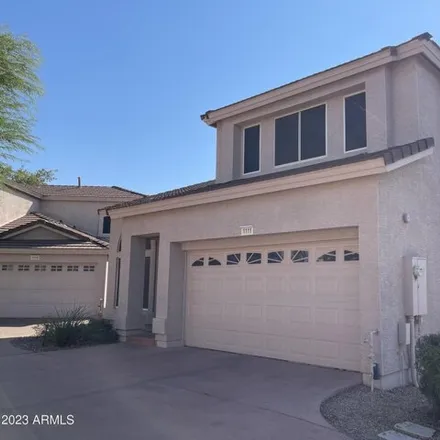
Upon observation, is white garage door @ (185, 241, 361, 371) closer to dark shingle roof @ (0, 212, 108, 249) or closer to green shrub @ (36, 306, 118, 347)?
green shrub @ (36, 306, 118, 347)

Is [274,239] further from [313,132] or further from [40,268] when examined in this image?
[40,268]

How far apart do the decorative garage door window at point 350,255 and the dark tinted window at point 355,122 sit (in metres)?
2.69

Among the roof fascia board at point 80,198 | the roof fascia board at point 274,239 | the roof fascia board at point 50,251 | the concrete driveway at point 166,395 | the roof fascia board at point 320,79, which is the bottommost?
the concrete driveway at point 166,395

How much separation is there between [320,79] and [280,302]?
5245 millimetres

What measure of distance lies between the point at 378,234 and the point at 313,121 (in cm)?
439

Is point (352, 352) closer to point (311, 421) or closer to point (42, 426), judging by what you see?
point (311, 421)

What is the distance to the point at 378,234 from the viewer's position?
24.9 ft

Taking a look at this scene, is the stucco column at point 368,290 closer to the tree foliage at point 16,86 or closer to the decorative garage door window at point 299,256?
the decorative garage door window at point 299,256

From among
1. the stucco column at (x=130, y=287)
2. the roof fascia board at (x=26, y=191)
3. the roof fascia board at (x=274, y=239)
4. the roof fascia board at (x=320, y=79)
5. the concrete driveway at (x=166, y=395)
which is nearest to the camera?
the concrete driveway at (x=166, y=395)

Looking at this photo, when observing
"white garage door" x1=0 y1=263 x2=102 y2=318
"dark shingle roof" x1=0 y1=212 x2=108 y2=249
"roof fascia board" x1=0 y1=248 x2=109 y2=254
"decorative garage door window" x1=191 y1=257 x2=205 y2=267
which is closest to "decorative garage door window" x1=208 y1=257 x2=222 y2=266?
"decorative garage door window" x1=191 y1=257 x2=205 y2=267

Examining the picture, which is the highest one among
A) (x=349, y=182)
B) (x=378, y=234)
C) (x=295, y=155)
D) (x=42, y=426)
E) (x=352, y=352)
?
(x=295, y=155)

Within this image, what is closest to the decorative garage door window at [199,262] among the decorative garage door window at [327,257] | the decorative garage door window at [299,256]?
the decorative garage door window at [299,256]

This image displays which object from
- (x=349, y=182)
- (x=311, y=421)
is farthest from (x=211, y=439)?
(x=349, y=182)

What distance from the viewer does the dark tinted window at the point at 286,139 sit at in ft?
37.2
